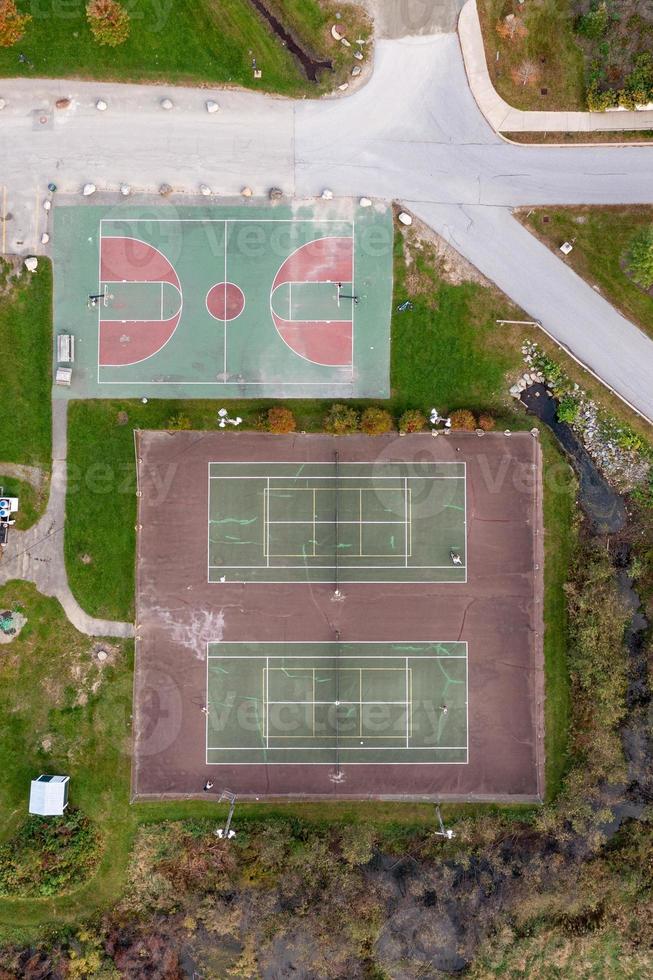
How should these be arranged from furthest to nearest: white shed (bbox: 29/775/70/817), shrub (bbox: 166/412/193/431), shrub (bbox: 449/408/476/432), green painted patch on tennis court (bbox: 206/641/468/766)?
green painted patch on tennis court (bbox: 206/641/468/766) < shrub (bbox: 166/412/193/431) < shrub (bbox: 449/408/476/432) < white shed (bbox: 29/775/70/817)

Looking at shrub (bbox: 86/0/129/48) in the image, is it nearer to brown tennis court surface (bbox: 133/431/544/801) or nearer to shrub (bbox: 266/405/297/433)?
brown tennis court surface (bbox: 133/431/544/801)

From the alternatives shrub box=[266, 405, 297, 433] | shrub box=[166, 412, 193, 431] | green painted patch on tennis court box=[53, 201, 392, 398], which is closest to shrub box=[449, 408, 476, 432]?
green painted patch on tennis court box=[53, 201, 392, 398]

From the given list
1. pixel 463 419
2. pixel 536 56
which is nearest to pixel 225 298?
pixel 463 419

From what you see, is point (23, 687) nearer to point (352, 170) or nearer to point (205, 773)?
point (205, 773)

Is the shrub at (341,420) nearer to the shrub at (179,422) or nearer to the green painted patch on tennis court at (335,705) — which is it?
the shrub at (179,422)

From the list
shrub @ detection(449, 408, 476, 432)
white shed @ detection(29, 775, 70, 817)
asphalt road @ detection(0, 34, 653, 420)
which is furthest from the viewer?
asphalt road @ detection(0, 34, 653, 420)

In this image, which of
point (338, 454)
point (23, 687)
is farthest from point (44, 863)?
point (338, 454)
